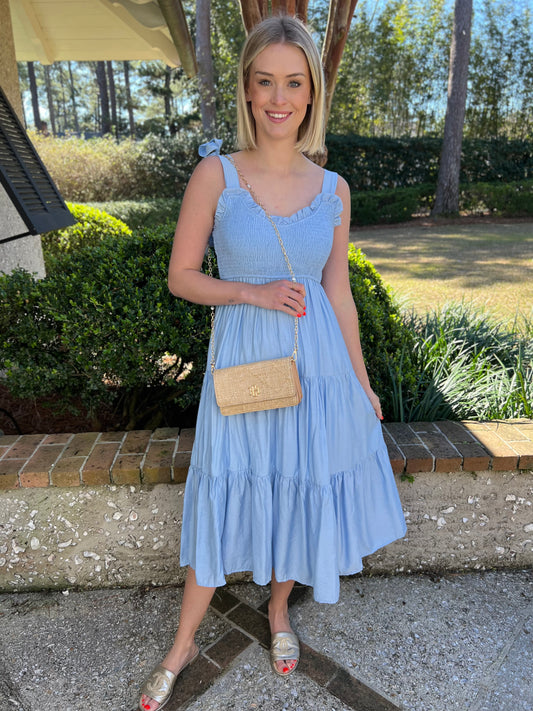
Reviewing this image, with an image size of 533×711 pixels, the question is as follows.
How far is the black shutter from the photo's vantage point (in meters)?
2.24

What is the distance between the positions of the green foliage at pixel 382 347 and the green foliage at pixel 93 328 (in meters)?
0.93

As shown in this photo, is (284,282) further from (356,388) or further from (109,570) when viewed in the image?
(109,570)

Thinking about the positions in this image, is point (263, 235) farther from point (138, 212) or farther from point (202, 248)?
point (138, 212)

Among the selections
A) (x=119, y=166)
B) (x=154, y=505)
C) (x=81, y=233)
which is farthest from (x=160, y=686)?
(x=119, y=166)

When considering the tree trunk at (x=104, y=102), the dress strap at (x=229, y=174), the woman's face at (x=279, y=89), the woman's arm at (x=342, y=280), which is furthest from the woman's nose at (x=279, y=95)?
the tree trunk at (x=104, y=102)

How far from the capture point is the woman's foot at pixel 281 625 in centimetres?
185

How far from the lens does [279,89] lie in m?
1.54

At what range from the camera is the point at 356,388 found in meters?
1.76

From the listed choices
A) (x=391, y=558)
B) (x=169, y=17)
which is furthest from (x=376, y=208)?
(x=391, y=558)

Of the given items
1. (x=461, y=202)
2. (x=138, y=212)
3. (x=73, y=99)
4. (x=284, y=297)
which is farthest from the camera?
(x=73, y=99)

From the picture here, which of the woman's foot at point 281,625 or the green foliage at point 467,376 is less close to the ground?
the green foliage at point 467,376

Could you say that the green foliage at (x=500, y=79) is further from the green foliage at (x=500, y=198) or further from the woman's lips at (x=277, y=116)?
the woman's lips at (x=277, y=116)

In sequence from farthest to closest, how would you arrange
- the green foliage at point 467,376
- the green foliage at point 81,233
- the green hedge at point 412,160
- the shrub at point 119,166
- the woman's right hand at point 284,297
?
the green hedge at point 412,160, the shrub at point 119,166, the green foliage at point 81,233, the green foliage at point 467,376, the woman's right hand at point 284,297

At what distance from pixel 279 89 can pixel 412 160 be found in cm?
1643
